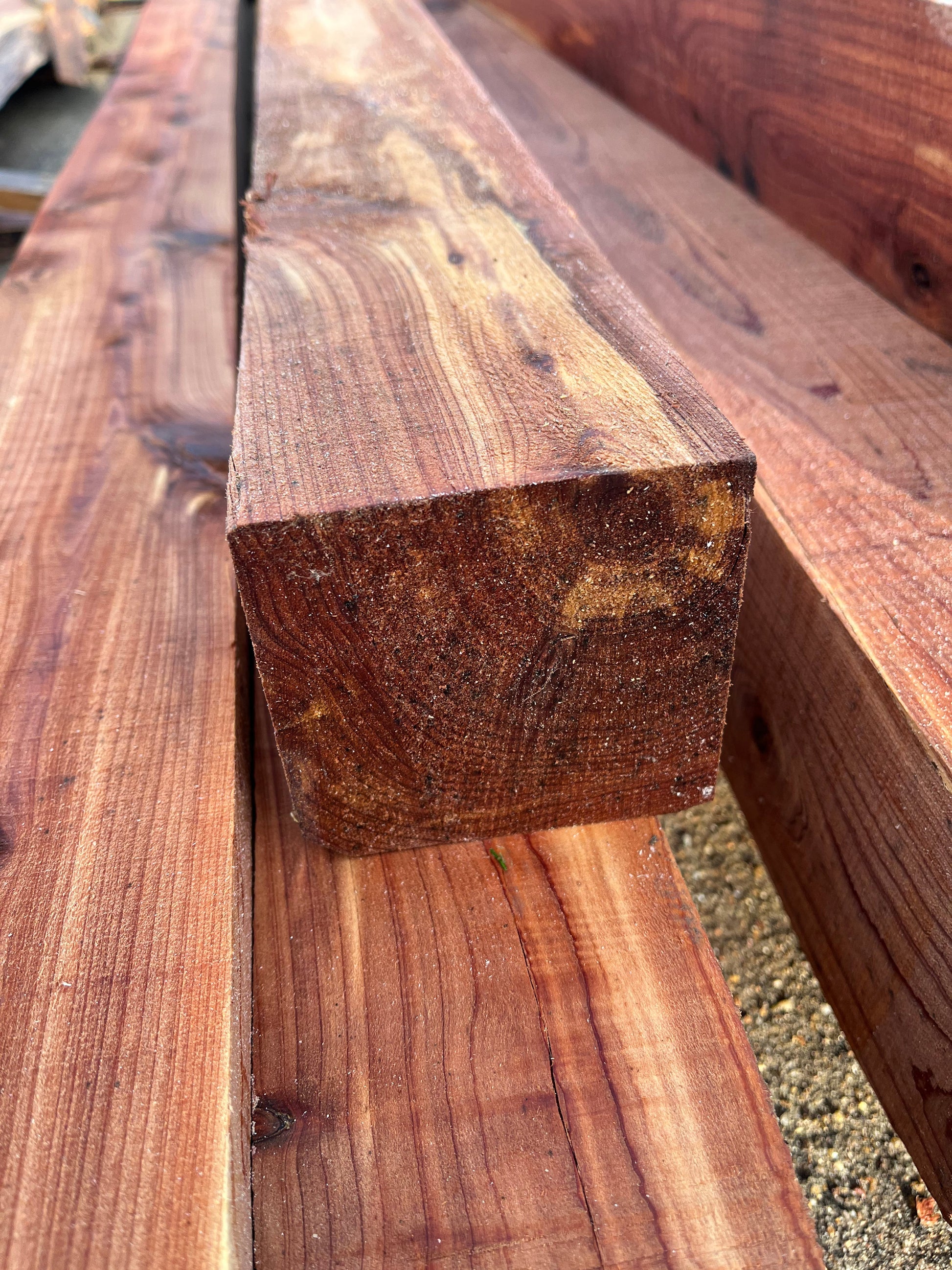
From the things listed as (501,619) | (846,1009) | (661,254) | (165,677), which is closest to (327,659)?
(501,619)

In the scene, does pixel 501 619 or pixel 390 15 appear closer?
pixel 501 619

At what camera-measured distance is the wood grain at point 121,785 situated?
0.77 metres

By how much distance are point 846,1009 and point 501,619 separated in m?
0.70

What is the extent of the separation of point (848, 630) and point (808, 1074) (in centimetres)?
86

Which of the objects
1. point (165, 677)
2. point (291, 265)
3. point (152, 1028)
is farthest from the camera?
point (291, 265)

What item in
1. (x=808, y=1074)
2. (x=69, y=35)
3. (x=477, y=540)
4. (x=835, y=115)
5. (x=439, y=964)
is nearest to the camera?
(x=477, y=540)

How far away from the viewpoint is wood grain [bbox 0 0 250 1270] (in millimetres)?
767

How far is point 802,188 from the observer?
1.86 m

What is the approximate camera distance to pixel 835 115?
5.68 feet

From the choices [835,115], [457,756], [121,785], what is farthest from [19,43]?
[457,756]

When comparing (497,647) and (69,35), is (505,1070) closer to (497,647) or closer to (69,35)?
(497,647)

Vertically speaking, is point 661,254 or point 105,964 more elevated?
point 661,254

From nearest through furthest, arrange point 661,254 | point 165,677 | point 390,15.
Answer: point 165,677 → point 661,254 → point 390,15

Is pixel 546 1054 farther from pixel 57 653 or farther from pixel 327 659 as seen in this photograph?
pixel 57 653
